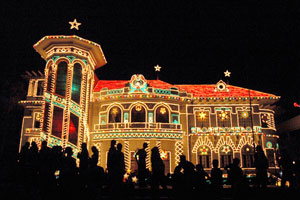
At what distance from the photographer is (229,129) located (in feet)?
99.5

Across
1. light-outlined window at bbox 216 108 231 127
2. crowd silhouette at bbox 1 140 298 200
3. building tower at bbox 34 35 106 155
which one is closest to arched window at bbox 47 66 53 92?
building tower at bbox 34 35 106 155

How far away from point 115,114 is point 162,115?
4877mm

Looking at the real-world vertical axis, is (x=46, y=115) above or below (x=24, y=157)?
above

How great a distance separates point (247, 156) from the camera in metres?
30.0

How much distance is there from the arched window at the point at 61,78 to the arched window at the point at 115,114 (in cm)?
552

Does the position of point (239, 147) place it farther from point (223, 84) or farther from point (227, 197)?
point (227, 197)

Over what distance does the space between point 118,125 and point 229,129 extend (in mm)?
11399

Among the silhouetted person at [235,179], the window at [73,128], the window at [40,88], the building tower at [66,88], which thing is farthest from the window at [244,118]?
the silhouetted person at [235,179]

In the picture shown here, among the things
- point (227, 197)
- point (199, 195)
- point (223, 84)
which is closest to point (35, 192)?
point (199, 195)

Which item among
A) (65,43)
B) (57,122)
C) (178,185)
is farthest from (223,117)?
(178,185)

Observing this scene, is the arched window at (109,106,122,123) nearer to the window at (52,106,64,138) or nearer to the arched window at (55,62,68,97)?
the arched window at (55,62,68,97)

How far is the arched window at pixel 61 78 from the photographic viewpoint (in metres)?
27.3

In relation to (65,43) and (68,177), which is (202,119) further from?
(68,177)

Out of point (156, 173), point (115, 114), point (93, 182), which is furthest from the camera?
point (115, 114)
